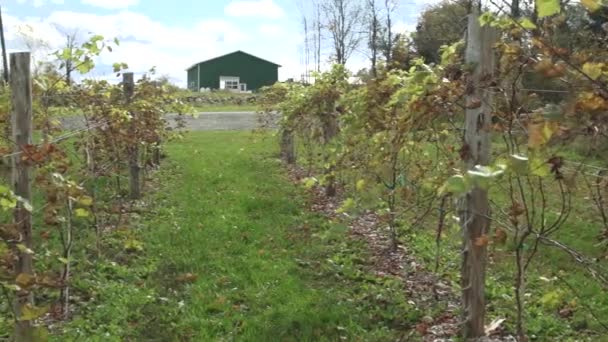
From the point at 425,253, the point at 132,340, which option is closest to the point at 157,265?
the point at 132,340

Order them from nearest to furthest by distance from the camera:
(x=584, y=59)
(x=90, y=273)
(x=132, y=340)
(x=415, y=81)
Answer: (x=584, y=59)
(x=415, y=81)
(x=132, y=340)
(x=90, y=273)

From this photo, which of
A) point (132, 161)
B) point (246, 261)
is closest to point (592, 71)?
point (246, 261)

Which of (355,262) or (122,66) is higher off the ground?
(122,66)

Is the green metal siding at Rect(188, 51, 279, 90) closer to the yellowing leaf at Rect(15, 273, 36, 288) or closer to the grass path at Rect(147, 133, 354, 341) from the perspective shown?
the grass path at Rect(147, 133, 354, 341)

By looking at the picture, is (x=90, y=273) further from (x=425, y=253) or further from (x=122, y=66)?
(x=425, y=253)

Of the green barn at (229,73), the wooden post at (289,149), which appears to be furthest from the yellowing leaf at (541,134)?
the green barn at (229,73)

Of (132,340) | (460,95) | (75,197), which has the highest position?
(460,95)

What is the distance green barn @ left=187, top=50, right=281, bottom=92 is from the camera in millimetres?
52781

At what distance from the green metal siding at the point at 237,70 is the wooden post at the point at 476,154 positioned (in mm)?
49130

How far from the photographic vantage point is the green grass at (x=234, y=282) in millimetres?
4590

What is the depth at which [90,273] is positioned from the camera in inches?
227

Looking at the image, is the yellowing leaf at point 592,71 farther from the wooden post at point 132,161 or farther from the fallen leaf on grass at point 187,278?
the wooden post at point 132,161

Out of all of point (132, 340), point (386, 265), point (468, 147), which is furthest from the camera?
point (386, 265)

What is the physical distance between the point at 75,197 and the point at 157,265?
3.36m
